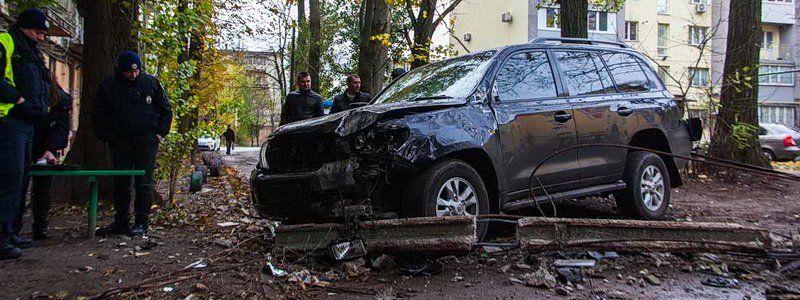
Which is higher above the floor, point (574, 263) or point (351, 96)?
point (351, 96)

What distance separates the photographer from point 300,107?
8.27m

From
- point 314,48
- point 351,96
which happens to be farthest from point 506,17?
point 351,96

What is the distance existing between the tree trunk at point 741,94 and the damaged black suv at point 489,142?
14.5ft

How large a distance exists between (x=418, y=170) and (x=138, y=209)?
9.90 feet

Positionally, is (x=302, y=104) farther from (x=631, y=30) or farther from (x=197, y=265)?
(x=631, y=30)

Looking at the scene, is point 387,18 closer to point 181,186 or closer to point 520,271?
point 181,186

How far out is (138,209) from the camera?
557 centimetres

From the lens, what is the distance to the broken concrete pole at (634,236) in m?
4.26

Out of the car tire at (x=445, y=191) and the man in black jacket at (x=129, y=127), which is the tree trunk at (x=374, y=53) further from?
the car tire at (x=445, y=191)

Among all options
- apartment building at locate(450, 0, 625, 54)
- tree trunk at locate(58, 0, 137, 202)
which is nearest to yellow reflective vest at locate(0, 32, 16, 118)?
tree trunk at locate(58, 0, 137, 202)

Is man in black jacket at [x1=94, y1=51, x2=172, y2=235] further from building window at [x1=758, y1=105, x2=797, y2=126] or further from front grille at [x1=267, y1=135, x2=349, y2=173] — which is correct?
building window at [x1=758, y1=105, x2=797, y2=126]

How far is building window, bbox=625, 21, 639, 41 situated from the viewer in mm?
36947

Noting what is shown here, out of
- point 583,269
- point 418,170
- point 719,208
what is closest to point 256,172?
point 418,170

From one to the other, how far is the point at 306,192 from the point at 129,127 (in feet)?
7.12
